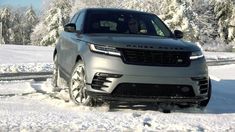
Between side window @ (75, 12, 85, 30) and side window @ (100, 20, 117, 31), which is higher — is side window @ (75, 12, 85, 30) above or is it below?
below

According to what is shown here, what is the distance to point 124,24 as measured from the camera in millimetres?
9094

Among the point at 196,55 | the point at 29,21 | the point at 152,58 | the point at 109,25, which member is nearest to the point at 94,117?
the point at 152,58

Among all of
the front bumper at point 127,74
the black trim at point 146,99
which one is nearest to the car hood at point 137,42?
the front bumper at point 127,74

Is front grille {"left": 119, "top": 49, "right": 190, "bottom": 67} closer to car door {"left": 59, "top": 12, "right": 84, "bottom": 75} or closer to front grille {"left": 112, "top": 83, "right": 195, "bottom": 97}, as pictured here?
front grille {"left": 112, "top": 83, "right": 195, "bottom": 97}

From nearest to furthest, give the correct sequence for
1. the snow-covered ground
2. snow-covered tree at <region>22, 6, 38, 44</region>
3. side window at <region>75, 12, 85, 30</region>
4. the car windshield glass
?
the snow-covered ground < the car windshield glass < side window at <region>75, 12, 85, 30</region> < snow-covered tree at <region>22, 6, 38, 44</region>

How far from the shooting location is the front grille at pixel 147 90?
7449 mm

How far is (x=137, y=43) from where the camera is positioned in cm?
762

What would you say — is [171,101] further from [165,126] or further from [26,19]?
[26,19]

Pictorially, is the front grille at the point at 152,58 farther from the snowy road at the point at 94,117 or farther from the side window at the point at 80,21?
the side window at the point at 80,21

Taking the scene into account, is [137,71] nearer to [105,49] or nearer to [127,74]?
[127,74]

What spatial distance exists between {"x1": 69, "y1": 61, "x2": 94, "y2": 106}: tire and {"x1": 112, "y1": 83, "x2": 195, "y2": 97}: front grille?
1.71ft

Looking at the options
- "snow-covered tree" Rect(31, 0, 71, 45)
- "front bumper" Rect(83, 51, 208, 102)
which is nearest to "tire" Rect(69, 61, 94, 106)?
"front bumper" Rect(83, 51, 208, 102)

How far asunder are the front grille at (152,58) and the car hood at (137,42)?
0.06 meters

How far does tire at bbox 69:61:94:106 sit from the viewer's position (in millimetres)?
7793
